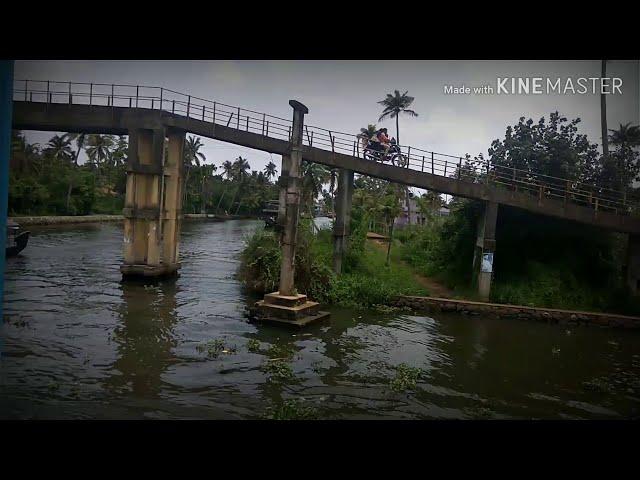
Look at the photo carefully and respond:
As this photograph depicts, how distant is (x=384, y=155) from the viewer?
63.8ft

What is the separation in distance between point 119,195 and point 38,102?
3604cm

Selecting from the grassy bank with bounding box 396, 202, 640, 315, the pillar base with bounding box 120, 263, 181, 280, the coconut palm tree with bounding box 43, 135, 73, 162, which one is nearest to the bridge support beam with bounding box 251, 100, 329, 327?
the pillar base with bounding box 120, 263, 181, 280

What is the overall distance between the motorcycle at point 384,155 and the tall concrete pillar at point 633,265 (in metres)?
8.53

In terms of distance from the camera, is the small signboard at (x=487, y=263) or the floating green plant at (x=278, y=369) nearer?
the floating green plant at (x=278, y=369)

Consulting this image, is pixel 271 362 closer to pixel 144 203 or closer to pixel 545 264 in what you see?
pixel 144 203

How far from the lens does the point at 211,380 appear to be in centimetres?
868

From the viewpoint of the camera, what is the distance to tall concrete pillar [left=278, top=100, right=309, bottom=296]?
508 inches

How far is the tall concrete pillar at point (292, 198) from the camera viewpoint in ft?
42.3

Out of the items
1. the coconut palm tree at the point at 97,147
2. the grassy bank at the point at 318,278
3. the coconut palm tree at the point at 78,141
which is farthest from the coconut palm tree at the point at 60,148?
the grassy bank at the point at 318,278

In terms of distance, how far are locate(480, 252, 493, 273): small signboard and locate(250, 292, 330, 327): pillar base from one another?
6.94 meters

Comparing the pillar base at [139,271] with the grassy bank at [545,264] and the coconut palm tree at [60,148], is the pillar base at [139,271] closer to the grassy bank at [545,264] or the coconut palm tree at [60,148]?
the grassy bank at [545,264]

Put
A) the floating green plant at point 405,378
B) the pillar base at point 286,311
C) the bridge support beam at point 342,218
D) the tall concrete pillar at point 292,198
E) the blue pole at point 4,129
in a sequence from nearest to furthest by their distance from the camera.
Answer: the blue pole at point 4,129
the floating green plant at point 405,378
the pillar base at point 286,311
the tall concrete pillar at point 292,198
the bridge support beam at point 342,218

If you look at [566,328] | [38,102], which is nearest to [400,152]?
[566,328]

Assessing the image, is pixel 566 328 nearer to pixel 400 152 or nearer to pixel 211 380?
pixel 400 152
